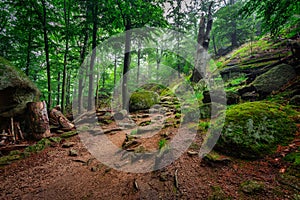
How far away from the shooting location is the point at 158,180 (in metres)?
2.80

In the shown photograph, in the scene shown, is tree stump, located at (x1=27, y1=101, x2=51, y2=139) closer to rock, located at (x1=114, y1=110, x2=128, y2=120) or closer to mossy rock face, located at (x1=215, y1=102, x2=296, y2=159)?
rock, located at (x1=114, y1=110, x2=128, y2=120)

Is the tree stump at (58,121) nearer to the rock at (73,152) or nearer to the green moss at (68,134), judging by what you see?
the green moss at (68,134)

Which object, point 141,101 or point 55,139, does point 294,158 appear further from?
point 141,101

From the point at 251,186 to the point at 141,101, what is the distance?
825cm

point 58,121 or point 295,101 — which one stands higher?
point 295,101

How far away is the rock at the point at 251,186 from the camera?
2.01 meters

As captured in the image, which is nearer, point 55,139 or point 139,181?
point 139,181

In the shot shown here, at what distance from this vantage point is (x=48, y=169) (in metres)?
3.81

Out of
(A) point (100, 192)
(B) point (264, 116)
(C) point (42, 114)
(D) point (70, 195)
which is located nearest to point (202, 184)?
(A) point (100, 192)

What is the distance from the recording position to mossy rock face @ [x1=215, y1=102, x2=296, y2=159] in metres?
2.76

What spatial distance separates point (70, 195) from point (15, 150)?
11.1 ft

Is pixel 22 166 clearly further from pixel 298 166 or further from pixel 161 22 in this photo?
pixel 161 22

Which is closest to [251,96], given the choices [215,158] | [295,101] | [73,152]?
[295,101]

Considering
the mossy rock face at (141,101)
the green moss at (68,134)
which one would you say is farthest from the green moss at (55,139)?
the mossy rock face at (141,101)
